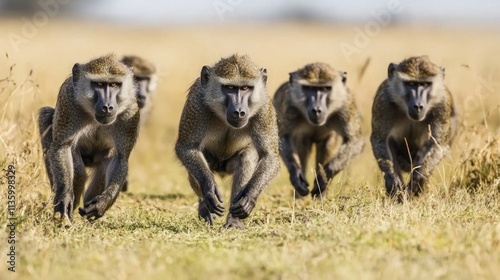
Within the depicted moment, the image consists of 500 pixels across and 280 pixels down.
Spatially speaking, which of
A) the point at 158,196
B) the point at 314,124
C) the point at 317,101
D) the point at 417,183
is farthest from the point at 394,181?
the point at 158,196

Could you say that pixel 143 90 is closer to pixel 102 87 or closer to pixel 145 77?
pixel 145 77

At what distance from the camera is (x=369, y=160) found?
44.1 feet

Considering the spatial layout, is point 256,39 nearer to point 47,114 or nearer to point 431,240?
point 47,114

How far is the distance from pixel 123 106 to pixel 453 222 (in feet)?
10.0

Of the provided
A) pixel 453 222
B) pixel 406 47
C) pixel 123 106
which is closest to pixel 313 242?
pixel 453 222

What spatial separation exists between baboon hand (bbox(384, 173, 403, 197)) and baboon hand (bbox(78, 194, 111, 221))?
2.75 m

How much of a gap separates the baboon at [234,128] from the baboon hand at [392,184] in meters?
1.32

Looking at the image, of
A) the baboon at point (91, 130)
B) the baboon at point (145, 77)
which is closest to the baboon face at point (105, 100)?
the baboon at point (91, 130)

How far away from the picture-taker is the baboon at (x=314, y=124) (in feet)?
32.9

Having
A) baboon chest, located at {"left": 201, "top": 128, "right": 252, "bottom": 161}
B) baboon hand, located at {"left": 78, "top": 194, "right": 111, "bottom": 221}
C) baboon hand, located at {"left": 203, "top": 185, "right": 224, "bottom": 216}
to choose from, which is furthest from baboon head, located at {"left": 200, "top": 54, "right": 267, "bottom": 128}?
baboon hand, located at {"left": 78, "top": 194, "right": 111, "bottom": 221}

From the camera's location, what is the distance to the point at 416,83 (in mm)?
9102

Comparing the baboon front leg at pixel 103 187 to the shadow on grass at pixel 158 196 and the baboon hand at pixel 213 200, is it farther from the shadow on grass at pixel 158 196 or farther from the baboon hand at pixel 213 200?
the shadow on grass at pixel 158 196

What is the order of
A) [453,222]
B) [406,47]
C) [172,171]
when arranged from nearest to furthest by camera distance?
1. [453,222]
2. [172,171]
3. [406,47]

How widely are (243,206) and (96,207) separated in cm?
127
